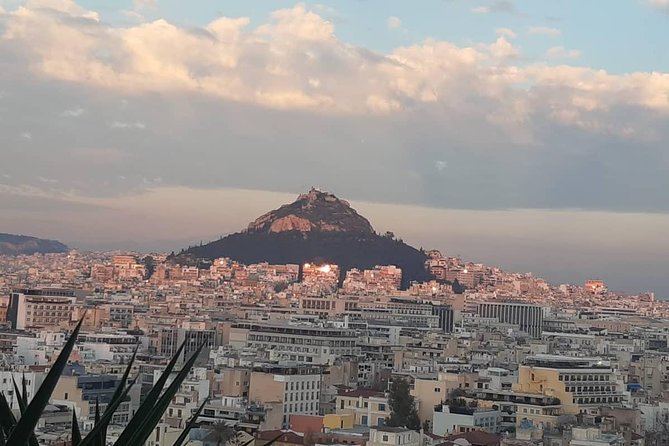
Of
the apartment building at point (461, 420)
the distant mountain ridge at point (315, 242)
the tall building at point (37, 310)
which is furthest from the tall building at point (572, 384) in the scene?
the distant mountain ridge at point (315, 242)

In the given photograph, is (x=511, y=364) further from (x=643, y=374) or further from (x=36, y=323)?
(x=36, y=323)

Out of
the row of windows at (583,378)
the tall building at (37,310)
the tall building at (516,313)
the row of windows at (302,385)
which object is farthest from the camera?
the tall building at (516,313)

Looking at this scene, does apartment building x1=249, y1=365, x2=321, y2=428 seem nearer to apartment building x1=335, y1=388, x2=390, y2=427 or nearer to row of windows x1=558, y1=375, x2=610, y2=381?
apartment building x1=335, y1=388, x2=390, y2=427

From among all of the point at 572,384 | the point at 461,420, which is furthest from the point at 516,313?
the point at 461,420

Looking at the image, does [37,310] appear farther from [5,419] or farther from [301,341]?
[5,419]

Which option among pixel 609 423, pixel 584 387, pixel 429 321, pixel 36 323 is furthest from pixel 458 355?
pixel 429 321

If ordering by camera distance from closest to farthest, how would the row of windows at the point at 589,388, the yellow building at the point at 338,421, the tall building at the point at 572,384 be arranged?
the yellow building at the point at 338,421, the tall building at the point at 572,384, the row of windows at the point at 589,388

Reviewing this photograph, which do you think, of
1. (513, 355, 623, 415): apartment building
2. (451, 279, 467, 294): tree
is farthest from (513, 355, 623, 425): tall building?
(451, 279, 467, 294): tree

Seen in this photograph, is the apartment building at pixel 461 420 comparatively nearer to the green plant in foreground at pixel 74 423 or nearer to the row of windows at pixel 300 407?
the row of windows at pixel 300 407
